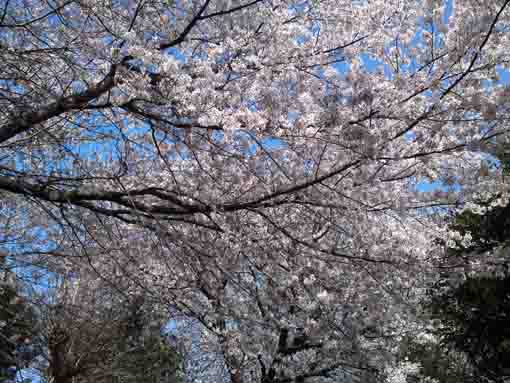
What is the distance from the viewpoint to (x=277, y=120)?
2.76 meters

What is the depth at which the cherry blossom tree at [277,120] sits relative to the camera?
9.00ft

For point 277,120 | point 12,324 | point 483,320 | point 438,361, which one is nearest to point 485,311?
point 483,320

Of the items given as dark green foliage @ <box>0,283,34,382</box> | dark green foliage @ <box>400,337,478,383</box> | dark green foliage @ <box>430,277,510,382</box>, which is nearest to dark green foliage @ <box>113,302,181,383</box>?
dark green foliage @ <box>0,283,34,382</box>

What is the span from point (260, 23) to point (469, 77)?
1572mm

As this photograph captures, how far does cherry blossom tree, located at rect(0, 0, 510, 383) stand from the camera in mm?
2744

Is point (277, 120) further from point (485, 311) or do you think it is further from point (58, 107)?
point (485, 311)

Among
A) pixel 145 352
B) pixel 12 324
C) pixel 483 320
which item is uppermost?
pixel 145 352

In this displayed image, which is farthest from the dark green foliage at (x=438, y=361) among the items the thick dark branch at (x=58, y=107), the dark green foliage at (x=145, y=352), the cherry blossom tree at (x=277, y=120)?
the thick dark branch at (x=58, y=107)

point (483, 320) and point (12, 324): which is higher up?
point (483, 320)

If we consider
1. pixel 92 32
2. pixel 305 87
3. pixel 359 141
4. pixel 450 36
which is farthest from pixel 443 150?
pixel 92 32

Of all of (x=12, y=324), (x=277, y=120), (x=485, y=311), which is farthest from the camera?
(x=485, y=311)

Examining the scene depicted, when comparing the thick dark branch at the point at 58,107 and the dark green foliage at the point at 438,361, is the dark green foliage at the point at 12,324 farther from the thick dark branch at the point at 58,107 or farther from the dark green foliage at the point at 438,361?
the dark green foliage at the point at 438,361

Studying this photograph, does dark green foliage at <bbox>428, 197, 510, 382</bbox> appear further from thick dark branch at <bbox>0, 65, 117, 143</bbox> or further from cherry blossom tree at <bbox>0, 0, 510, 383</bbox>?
thick dark branch at <bbox>0, 65, 117, 143</bbox>

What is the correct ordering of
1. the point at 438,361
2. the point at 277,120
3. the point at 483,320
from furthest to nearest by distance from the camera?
1. the point at 438,361
2. the point at 483,320
3. the point at 277,120
